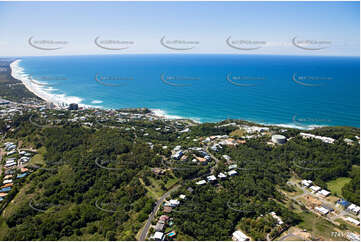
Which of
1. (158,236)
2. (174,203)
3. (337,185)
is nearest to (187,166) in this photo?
(174,203)

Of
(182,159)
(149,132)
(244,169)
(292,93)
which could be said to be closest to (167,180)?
(182,159)

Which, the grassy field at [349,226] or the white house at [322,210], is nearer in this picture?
the grassy field at [349,226]

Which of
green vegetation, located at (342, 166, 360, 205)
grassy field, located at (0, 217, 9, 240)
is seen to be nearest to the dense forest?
green vegetation, located at (342, 166, 360, 205)

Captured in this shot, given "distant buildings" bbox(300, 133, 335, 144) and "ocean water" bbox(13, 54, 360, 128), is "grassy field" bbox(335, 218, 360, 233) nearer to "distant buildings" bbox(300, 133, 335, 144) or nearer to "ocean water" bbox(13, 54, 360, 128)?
"distant buildings" bbox(300, 133, 335, 144)

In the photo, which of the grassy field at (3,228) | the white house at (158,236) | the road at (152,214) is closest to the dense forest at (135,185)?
the grassy field at (3,228)

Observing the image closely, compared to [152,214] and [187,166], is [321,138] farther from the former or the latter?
[152,214]

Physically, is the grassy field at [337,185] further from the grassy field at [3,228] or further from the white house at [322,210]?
the grassy field at [3,228]
